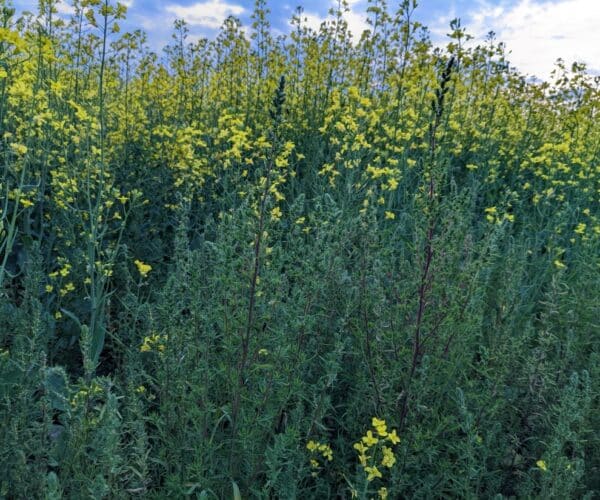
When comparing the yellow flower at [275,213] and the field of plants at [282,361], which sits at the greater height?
the yellow flower at [275,213]

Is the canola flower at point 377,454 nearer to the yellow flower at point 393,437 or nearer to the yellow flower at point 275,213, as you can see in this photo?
the yellow flower at point 393,437

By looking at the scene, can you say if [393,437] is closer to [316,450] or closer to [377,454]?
[377,454]

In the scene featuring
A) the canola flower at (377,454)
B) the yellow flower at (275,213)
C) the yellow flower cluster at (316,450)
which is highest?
the yellow flower at (275,213)

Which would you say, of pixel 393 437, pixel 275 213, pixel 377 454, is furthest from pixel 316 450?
pixel 275 213

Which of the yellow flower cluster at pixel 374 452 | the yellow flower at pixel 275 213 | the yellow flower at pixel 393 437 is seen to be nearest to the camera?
the yellow flower cluster at pixel 374 452

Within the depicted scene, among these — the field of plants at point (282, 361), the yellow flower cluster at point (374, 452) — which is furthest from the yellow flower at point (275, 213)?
the yellow flower cluster at point (374, 452)

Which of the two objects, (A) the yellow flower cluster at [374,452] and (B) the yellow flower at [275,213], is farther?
(B) the yellow flower at [275,213]

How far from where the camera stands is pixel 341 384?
3064 millimetres

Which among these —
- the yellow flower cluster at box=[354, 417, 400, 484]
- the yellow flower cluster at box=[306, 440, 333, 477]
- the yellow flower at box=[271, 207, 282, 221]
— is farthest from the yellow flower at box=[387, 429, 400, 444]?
the yellow flower at box=[271, 207, 282, 221]

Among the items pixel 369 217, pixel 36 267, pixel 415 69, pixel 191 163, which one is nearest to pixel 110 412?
pixel 369 217

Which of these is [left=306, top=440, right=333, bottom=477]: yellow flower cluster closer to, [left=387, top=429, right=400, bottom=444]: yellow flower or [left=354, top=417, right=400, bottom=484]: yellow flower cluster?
[left=354, top=417, right=400, bottom=484]: yellow flower cluster

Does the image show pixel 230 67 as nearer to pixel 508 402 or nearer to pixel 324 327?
pixel 324 327

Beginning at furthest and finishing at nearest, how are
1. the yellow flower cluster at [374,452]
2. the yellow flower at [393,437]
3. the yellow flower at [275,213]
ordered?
the yellow flower at [275,213], the yellow flower at [393,437], the yellow flower cluster at [374,452]

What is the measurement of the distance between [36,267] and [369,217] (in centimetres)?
202
